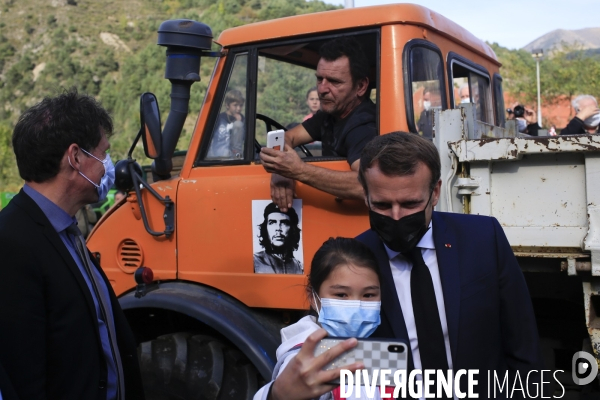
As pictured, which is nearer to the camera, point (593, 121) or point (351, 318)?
point (351, 318)

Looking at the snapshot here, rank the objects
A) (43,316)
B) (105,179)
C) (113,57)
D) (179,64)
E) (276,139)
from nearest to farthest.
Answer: (43,316) < (105,179) < (276,139) < (179,64) < (113,57)

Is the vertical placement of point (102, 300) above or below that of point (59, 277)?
below

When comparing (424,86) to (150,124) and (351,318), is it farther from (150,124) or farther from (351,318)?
(351,318)

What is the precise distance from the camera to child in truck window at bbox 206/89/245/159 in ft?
11.6

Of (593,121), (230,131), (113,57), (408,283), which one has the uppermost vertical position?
(113,57)

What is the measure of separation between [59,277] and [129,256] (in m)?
1.58

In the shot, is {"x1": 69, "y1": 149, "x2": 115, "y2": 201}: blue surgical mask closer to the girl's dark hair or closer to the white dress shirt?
the girl's dark hair

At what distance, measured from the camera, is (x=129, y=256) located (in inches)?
147

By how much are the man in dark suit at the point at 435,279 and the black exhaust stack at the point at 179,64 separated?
1718 mm

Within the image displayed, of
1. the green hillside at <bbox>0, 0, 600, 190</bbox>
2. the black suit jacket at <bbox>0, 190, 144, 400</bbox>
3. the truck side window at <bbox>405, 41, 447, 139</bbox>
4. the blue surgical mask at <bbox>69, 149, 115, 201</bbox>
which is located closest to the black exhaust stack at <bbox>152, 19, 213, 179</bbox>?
the blue surgical mask at <bbox>69, 149, 115, 201</bbox>

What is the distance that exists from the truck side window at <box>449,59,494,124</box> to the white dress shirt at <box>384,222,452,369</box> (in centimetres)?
195

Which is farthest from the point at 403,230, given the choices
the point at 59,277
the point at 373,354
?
the point at 59,277

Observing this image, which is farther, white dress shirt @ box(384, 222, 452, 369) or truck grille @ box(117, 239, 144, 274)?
truck grille @ box(117, 239, 144, 274)

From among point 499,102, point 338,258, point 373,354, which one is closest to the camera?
point 373,354
